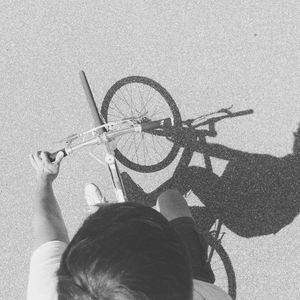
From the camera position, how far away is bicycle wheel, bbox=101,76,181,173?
2668mm

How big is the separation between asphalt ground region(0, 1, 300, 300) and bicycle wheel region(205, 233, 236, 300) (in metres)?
0.06

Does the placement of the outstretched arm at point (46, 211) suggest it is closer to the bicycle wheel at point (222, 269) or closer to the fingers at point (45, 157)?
the fingers at point (45, 157)

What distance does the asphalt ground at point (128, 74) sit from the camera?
8.68 feet

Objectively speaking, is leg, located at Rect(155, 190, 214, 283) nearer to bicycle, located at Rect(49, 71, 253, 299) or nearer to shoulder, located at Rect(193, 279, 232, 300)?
shoulder, located at Rect(193, 279, 232, 300)

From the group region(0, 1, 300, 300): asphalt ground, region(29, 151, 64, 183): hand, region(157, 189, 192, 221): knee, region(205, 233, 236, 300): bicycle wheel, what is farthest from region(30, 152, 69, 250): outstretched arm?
region(205, 233, 236, 300): bicycle wheel

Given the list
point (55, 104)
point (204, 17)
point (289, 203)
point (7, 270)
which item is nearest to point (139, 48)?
point (204, 17)

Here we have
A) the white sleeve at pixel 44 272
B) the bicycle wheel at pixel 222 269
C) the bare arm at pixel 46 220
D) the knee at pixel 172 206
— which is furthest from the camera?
the bicycle wheel at pixel 222 269

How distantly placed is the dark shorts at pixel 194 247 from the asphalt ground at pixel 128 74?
0.57 meters

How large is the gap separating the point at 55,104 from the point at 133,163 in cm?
69

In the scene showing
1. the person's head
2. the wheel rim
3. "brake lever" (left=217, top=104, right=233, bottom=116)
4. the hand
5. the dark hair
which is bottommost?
the wheel rim

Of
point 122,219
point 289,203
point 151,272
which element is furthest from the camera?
point 289,203

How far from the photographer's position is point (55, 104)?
9.00 ft

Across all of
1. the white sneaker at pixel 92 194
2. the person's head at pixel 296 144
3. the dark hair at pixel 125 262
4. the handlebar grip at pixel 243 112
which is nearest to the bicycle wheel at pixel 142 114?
the white sneaker at pixel 92 194

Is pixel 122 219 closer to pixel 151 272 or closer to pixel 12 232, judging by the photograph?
pixel 151 272
